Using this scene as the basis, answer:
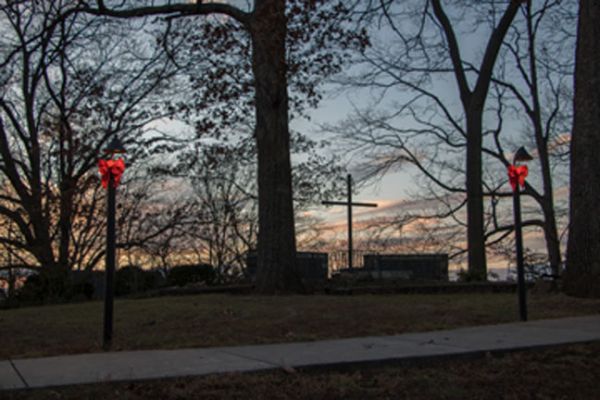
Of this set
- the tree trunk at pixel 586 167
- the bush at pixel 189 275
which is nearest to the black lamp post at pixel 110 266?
the tree trunk at pixel 586 167

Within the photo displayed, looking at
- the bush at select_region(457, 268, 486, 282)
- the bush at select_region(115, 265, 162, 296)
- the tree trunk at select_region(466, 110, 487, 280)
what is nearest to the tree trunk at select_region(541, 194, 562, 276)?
the tree trunk at select_region(466, 110, 487, 280)

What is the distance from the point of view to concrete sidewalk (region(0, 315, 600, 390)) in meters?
5.77

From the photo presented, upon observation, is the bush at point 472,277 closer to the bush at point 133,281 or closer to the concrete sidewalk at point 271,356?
the concrete sidewalk at point 271,356

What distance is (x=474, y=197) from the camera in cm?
2288

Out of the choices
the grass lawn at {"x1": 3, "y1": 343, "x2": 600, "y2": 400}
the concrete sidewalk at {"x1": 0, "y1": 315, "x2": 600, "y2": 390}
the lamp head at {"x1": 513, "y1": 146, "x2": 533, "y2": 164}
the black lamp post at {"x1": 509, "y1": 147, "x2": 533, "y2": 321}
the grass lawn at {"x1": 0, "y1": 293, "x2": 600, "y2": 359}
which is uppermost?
the lamp head at {"x1": 513, "y1": 146, "x2": 533, "y2": 164}

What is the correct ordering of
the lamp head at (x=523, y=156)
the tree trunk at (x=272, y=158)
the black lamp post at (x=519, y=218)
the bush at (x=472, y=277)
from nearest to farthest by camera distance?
1. the black lamp post at (x=519, y=218)
2. the lamp head at (x=523, y=156)
3. the tree trunk at (x=272, y=158)
4. the bush at (x=472, y=277)

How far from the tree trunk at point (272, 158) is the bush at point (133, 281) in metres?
10.2

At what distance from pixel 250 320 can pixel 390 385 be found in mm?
4376

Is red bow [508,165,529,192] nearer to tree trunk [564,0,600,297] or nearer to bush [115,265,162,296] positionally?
tree trunk [564,0,600,297]

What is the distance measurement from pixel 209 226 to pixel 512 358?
25.7 meters

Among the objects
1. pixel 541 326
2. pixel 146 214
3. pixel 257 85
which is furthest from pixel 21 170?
pixel 541 326

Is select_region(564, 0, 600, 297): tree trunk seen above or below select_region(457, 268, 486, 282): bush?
above

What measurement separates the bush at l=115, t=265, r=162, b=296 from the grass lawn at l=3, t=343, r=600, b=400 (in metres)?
18.0

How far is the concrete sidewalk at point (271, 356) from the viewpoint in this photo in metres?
5.77
